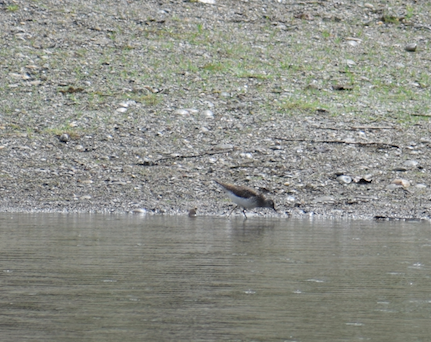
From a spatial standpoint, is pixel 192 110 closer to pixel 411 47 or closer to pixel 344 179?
pixel 344 179

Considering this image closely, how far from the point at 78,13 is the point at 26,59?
104 inches

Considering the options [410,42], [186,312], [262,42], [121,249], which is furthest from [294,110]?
[186,312]

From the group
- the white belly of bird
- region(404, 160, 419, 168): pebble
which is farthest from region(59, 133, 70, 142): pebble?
region(404, 160, 419, 168): pebble

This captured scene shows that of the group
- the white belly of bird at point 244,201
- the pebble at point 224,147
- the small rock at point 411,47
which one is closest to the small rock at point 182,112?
the pebble at point 224,147

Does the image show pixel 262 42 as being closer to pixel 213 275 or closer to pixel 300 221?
pixel 300 221

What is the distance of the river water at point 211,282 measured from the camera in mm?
5121

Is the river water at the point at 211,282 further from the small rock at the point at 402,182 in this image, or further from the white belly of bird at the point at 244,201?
the small rock at the point at 402,182

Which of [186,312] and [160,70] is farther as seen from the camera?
[160,70]

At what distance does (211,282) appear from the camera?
6641mm

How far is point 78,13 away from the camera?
19938mm

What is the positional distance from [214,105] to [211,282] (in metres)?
10.0

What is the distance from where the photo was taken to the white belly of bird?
11.9 metres

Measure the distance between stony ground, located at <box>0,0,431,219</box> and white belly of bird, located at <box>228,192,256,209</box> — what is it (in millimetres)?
399

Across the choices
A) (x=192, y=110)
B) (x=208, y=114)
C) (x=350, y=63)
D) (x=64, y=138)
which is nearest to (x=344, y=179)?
(x=208, y=114)
